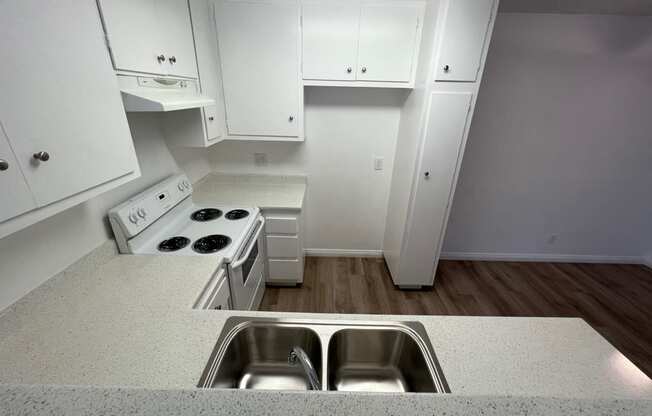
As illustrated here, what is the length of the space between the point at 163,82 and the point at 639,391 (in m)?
2.09

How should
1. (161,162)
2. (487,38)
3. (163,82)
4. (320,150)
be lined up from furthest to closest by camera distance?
(320,150) < (161,162) < (487,38) < (163,82)

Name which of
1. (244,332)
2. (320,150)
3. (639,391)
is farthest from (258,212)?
(639,391)

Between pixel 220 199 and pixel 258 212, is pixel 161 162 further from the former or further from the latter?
pixel 258 212

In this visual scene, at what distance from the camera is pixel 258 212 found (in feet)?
6.41

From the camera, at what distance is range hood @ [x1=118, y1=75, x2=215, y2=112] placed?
1.04m

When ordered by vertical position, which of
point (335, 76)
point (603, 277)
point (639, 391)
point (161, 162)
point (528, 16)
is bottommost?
point (603, 277)

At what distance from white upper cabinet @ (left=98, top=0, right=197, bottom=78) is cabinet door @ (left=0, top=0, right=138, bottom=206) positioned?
0.30 feet

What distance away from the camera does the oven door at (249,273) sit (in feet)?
4.84

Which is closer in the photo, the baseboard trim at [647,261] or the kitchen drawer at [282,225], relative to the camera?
the kitchen drawer at [282,225]

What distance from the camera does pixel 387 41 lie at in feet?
6.24

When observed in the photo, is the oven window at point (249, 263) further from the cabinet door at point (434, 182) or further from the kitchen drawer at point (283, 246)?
the cabinet door at point (434, 182)

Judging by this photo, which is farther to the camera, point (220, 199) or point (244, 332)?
point (220, 199)

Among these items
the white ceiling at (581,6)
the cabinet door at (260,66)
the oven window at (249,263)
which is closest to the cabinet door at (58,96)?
the oven window at (249,263)

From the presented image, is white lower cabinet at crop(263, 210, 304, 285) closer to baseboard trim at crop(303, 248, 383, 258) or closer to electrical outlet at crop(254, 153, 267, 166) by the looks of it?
baseboard trim at crop(303, 248, 383, 258)
